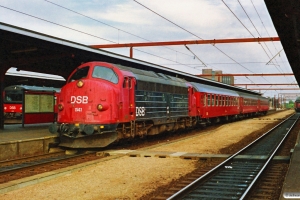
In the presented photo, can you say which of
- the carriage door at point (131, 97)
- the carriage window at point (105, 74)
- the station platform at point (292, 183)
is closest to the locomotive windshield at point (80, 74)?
the carriage window at point (105, 74)

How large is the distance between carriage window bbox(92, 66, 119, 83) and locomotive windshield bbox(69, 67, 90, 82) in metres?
0.42

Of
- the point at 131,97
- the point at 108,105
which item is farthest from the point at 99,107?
the point at 131,97

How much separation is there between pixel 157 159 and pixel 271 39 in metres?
9.30

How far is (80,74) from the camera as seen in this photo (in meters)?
13.9

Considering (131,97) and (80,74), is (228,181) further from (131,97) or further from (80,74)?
(80,74)

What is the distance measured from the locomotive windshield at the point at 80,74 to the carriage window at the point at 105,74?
0.42 m

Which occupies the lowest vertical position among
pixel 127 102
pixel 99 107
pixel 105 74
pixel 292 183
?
pixel 292 183

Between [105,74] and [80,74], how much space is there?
3.61ft

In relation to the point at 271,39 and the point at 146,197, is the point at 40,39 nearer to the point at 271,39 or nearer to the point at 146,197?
the point at 146,197

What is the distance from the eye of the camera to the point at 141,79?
15.0m

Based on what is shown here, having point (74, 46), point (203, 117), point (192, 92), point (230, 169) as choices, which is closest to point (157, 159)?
point (230, 169)

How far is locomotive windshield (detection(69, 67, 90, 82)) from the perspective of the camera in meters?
13.8

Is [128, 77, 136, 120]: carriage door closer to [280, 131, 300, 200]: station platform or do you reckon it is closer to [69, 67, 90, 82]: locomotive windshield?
[69, 67, 90, 82]: locomotive windshield

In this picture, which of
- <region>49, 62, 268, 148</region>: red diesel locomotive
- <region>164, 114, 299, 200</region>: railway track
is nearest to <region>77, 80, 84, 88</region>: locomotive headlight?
<region>49, 62, 268, 148</region>: red diesel locomotive
